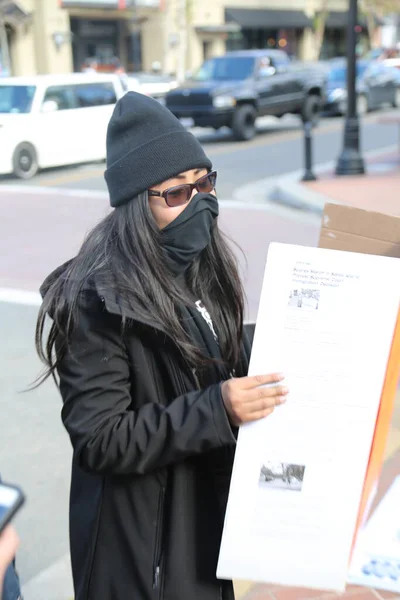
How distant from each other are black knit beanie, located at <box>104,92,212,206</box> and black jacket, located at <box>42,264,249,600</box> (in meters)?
0.30

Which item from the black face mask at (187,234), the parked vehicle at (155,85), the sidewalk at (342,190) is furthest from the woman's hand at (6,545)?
the parked vehicle at (155,85)

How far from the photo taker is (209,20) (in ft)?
129

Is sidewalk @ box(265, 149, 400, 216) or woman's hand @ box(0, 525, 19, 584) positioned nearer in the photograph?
woman's hand @ box(0, 525, 19, 584)

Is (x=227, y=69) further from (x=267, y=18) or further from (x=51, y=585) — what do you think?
(x=267, y=18)

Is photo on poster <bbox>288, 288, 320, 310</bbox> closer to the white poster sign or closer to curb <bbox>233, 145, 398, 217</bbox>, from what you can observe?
the white poster sign

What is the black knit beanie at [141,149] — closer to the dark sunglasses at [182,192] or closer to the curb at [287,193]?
the dark sunglasses at [182,192]

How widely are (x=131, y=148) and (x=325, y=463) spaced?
0.85m

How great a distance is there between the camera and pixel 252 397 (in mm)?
1521

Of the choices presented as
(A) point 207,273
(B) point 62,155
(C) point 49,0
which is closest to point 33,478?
(A) point 207,273

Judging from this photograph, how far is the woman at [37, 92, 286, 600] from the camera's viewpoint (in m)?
1.64

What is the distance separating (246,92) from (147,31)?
22.1 meters

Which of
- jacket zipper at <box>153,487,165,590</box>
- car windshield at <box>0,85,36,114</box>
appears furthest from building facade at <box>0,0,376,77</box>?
jacket zipper at <box>153,487,165,590</box>

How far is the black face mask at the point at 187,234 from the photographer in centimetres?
185

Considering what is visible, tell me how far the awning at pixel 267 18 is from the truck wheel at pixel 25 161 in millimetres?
29288
